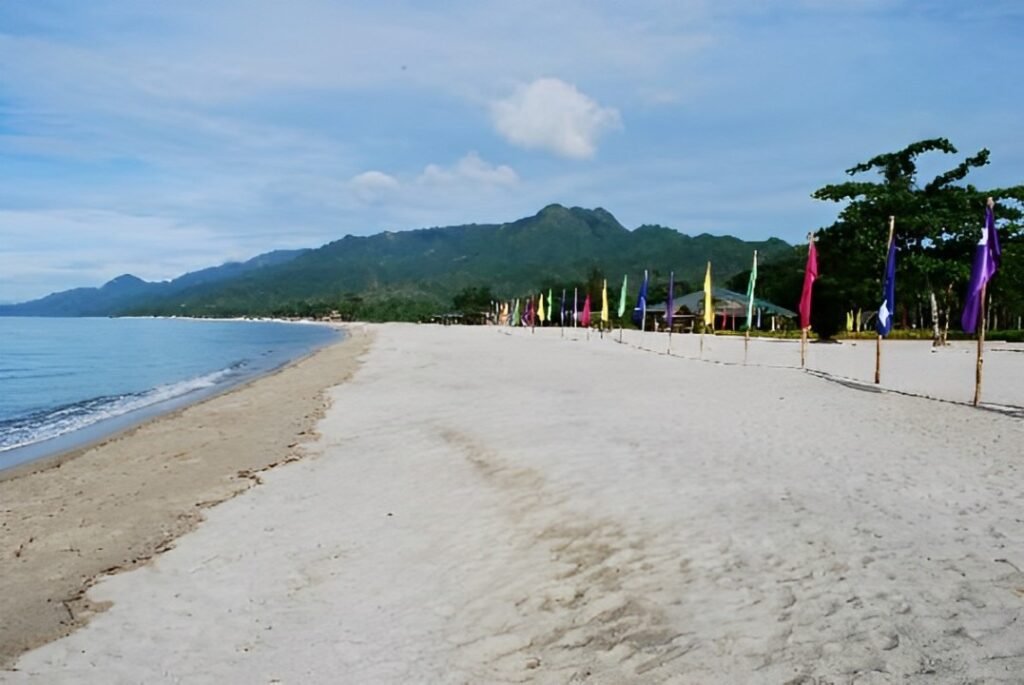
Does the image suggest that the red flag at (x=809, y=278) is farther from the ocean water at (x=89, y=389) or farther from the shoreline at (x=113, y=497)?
the ocean water at (x=89, y=389)

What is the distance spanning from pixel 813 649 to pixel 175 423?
1736 centimetres

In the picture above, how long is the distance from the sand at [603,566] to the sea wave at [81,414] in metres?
9.84

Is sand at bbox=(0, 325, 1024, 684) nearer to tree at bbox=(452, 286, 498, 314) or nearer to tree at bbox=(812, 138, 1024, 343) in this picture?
tree at bbox=(812, 138, 1024, 343)

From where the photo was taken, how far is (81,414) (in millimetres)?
21016

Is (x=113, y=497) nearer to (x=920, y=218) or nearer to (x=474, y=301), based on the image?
(x=920, y=218)

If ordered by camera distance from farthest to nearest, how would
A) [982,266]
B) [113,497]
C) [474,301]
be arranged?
[474,301] < [982,266] < [113,497]

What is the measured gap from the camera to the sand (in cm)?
458

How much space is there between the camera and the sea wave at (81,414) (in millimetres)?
17266

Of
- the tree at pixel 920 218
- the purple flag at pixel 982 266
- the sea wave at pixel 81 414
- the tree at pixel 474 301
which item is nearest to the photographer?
the purple flag at pixel 982 266

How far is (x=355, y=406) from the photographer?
18453 mm

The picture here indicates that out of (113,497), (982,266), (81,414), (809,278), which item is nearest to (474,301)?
(809,278)

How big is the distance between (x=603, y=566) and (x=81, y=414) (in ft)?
67.2

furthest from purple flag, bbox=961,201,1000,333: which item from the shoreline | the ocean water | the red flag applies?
the ocean water

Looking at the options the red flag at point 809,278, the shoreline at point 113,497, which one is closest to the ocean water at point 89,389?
the shoreline at point 113,497
